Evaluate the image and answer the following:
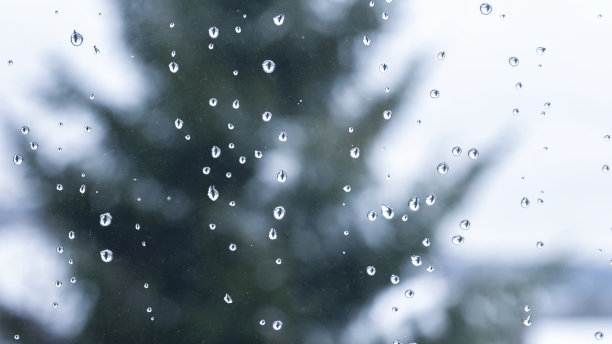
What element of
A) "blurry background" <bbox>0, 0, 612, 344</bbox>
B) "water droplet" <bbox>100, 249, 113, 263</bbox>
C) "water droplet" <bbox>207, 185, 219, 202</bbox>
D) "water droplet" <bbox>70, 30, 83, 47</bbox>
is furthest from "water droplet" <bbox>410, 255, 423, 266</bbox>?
"water droplet" <bbox>70, 30, 83, 47</bbox>

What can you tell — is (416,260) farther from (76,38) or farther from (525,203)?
(76,38)

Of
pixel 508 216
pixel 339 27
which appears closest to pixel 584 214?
pixel 508 216

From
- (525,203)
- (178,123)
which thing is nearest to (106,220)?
(178,123)

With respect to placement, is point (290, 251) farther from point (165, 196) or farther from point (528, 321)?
point (528, 321)

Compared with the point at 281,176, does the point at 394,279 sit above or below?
below

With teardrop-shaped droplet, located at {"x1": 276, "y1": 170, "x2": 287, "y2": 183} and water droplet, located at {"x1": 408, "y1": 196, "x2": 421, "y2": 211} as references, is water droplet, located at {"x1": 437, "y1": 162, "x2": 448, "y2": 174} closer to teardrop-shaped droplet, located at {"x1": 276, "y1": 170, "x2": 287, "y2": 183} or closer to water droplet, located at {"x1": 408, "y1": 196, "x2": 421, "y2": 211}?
water droplet, located at {"x1": 408, "y1": 196, "x2": 421, "y2": 211}

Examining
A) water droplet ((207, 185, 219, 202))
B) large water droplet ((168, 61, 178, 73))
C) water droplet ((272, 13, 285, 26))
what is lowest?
water droplet ((207, 185, 219, 202))
